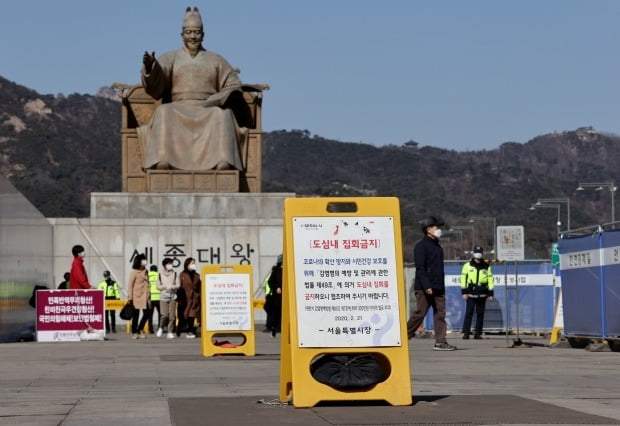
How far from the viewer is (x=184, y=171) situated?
3788 cm

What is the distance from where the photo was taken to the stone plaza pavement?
1099 cm

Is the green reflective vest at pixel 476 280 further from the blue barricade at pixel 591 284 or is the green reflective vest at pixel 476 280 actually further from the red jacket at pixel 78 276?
the red jacket at pixel 78 276

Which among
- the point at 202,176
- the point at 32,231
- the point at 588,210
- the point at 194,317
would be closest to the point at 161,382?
the point at 194,317

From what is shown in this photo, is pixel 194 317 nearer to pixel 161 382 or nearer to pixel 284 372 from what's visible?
pixel 161 382

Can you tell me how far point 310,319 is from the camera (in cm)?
1191

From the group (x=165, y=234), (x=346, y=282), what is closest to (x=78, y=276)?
(x=165, y=234)

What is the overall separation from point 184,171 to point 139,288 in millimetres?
8578

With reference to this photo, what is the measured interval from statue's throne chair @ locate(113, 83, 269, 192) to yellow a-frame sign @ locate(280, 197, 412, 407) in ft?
84.4

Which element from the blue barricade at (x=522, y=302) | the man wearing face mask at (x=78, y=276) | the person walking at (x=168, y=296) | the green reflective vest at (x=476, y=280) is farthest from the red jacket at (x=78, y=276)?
the blue barricade at (x=522, y=302)

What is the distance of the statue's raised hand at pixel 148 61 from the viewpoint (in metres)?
36.2

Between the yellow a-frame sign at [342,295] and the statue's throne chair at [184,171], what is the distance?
84.4ft

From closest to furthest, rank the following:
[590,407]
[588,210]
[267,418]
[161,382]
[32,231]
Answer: [267,418], [590,407], [161,382], [32,231], [588,210]

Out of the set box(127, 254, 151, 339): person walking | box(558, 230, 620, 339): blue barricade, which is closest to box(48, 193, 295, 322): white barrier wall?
box(127, 254, 151, 339): person walking

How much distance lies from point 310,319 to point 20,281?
18.3 metres
